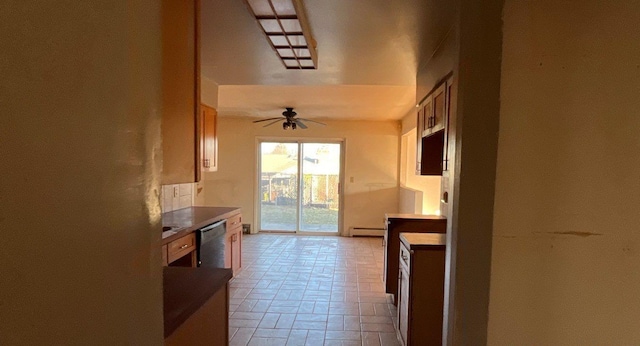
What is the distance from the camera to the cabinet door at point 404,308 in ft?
7.58

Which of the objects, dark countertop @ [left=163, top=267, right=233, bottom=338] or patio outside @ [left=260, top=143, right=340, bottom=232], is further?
patio outside @ [left=260, top=143, right=340, bottom=232]

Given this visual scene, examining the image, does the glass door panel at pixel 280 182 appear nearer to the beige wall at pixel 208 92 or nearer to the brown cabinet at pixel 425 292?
the beige wall at pixel 208 92

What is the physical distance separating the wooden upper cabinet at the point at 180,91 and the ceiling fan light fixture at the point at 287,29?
47 cm

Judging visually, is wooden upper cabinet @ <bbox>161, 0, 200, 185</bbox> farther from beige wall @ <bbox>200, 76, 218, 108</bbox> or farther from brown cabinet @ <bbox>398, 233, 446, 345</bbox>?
beige wall @ <bbox>200, 76, 218, 108</bbox>

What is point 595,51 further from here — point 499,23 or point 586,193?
point 586,193

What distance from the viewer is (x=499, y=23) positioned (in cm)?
117

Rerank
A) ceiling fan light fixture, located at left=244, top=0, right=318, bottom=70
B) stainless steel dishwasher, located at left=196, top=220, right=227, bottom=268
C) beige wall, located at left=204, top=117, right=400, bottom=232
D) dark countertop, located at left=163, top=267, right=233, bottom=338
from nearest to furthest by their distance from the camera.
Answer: dark countertop, located at left=163, top=267, right=233, bottom=338 < ceiling fan light fixture, located at left=244, top=0, right=318, bottom=70 < stainless steel dishwasher, located at left=196, top=220, right=227, bottom=268 < beige wall, located at left=204, top=117, right=400, bottom=232

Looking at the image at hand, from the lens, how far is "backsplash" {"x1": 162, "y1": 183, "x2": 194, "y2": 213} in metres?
3.47

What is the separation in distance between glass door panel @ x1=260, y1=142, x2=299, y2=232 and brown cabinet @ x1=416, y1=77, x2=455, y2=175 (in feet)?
12.9

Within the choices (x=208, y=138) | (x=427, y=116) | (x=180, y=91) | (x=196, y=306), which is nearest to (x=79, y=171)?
(x=180, y=91)

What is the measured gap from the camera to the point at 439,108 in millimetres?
2322

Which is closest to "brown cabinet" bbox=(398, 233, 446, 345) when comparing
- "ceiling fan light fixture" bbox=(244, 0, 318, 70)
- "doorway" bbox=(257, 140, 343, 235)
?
"ceiling fan light fixture" bbox=(244, 0, 318, 70)

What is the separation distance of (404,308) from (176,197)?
2.62 m

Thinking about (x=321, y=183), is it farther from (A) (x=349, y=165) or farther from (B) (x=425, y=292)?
(B) (x=425, y=292)
